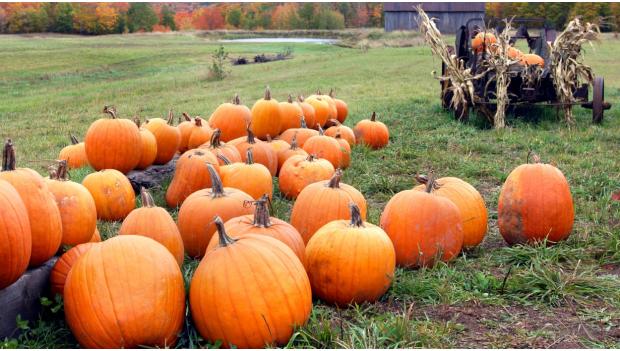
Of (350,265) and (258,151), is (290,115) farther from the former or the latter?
(350,265)

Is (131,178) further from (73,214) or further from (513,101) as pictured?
(513,101)

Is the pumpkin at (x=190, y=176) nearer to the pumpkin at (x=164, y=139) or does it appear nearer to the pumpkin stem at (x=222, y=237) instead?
the pumpkin at (x=164, y=139)

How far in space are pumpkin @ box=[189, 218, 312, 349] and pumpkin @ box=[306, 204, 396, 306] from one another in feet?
1.39

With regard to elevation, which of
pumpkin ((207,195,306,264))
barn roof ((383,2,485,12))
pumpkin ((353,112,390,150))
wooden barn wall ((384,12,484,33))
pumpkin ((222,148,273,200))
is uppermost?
barn roof ((383,2,485,12))

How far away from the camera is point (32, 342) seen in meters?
2.87

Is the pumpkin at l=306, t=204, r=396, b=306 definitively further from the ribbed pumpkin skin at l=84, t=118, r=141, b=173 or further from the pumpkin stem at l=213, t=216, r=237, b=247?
the ribbed pumpkin skin at l=84, t=118, r=141, b=173

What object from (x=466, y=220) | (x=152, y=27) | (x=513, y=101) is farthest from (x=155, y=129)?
(x=152, y=27)

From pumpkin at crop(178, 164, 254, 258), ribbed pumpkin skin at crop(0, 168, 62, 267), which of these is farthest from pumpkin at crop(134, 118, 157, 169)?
ribbed pumpkin skin at crop(0, 168, 62, 267)

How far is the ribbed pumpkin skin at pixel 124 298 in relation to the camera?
9.20 feet

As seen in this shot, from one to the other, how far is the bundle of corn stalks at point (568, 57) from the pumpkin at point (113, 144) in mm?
6644

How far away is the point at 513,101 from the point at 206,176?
6.36 meters

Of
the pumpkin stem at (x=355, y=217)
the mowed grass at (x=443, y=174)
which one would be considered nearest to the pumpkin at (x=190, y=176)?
the mowed grass at (x=443, y=174)

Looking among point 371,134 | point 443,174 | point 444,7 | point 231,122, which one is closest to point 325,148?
point 231,122

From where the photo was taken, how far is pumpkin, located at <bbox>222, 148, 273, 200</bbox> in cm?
515
